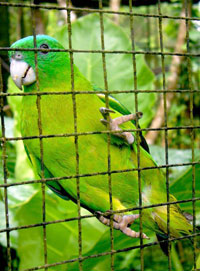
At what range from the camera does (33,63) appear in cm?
66

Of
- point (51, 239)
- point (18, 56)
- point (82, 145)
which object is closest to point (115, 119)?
point (82, 145)

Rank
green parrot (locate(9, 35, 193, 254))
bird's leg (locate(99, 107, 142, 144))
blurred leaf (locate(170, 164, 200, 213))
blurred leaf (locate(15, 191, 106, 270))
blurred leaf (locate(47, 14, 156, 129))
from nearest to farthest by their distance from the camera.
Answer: bird's leg (locate(99, 107, 142, 144))
green parrot (locate(9, 35, 193, 254))
blurred leaf (locate(170, 164, 200, 213))
blurred leaf (locate(15, 191, 106, 270))
blurred leaf (locate(47, 14, 156, 129))

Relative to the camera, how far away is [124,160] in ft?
2.36

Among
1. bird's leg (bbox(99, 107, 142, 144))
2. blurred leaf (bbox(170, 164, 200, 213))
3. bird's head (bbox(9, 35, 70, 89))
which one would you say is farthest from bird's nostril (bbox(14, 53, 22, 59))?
blurred leaf (bbox(170, 164, 200, 213))

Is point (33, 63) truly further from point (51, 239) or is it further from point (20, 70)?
point (51, 239)

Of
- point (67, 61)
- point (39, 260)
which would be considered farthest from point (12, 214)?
point (67, 61)

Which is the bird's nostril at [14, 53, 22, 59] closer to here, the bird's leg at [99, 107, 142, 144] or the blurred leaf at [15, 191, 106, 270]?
the bird's leg at [99, 107, 142, 144]

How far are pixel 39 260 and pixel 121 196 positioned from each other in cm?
43

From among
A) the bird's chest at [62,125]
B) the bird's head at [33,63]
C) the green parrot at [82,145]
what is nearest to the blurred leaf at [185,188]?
the green parrot at [82,145]

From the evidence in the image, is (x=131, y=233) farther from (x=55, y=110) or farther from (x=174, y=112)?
(x=174, y=112)

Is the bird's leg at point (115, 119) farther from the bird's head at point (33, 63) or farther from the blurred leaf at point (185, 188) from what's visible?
the blurred leaf at point (185, 188)

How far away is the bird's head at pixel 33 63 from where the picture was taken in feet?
2.11

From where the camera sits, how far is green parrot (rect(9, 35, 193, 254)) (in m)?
0.68

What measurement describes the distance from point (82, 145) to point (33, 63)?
7.9 inches
